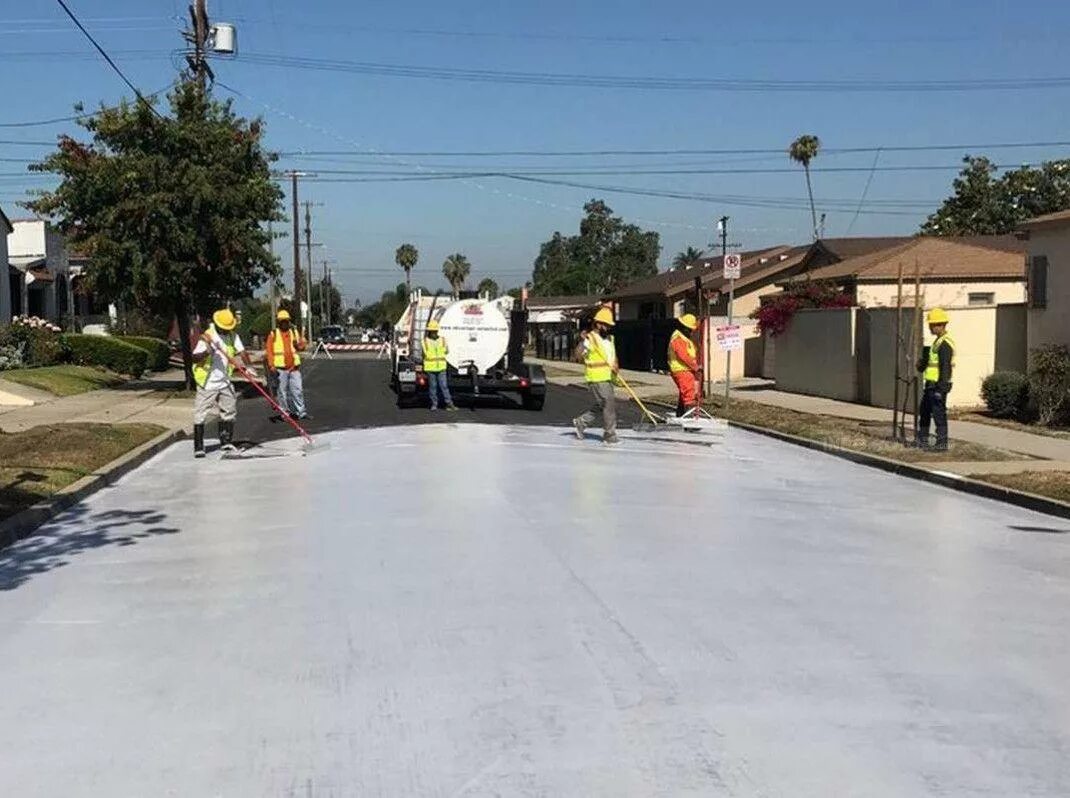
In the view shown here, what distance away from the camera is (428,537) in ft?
29.4

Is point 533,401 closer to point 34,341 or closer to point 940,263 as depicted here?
point 940,263

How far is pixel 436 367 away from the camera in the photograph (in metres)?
22.2

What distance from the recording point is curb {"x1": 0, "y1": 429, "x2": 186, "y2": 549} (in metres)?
9.45

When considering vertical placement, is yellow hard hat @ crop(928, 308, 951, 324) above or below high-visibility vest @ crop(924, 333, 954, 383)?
above

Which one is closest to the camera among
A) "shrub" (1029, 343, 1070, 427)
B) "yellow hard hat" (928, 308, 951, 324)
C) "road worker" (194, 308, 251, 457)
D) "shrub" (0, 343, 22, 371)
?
"road worker" (194, 308, 251, 457)

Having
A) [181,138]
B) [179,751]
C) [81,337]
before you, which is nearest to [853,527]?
[179,751]

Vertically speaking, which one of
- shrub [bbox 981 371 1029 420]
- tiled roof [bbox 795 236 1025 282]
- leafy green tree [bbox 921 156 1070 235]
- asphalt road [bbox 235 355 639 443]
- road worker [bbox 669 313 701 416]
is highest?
leafy green tree [bbox 921 156 1070 235]

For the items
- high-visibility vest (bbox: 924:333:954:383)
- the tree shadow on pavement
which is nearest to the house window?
high-visibility vest (bbox: 924:333:954:383)

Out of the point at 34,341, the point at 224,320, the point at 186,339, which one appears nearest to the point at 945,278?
the point at 186,339

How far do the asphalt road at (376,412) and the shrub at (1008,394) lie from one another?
5.95 meters

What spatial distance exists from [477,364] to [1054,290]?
34.4 feet

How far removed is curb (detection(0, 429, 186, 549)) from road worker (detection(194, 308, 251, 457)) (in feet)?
Result: 2.96

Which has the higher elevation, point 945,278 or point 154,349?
point 945,278

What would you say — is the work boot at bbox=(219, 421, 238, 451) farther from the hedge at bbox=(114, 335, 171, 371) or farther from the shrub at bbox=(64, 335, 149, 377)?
the hedge at bbox=(114, 335, 171, 371)
